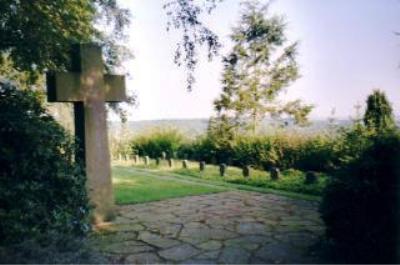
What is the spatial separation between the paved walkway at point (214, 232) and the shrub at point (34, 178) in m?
0.74

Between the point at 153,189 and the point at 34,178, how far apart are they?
5.21 meters

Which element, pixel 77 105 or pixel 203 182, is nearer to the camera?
pixel 77 105

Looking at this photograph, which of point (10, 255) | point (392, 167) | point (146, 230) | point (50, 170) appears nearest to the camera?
point (10, 255)

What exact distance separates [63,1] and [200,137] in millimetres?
12308

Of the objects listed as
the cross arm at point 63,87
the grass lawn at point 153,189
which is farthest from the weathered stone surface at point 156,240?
the grass lawn at point 153,189

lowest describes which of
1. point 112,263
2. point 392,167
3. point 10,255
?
point 112,263

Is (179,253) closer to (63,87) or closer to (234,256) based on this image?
(234,256)

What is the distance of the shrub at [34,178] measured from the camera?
397 centimetres

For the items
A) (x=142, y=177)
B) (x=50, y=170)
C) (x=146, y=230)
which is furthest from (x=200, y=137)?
(x=50, y=170)

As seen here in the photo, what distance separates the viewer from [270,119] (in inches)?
789

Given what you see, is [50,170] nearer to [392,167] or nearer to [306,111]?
[392,167]

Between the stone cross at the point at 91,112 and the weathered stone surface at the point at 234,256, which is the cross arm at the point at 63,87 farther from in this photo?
the weathered stone surface at the point at 234,256

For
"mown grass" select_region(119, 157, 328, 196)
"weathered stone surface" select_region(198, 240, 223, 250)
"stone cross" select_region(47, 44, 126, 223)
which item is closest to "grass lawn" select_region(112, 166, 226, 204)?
"mown grass" select_region(119, 157, 328, 196)

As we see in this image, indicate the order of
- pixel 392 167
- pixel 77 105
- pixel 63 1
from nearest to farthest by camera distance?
pixel 392 167 → pixel 77 105 → pixel 63 1
